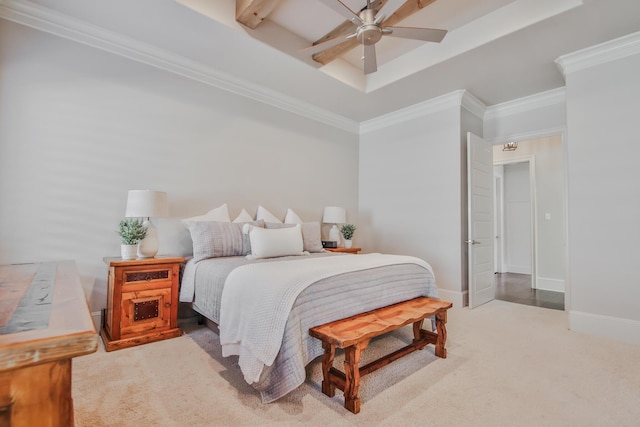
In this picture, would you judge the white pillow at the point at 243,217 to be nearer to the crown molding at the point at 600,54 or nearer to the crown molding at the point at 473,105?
the crown molding at the point at 473,105

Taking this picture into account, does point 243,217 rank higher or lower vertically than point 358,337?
higher

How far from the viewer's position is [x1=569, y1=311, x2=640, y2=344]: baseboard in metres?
2.77

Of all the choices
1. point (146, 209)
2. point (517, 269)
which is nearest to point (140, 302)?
point (146, 209)

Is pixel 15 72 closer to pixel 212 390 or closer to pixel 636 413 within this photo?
pixel 212 390

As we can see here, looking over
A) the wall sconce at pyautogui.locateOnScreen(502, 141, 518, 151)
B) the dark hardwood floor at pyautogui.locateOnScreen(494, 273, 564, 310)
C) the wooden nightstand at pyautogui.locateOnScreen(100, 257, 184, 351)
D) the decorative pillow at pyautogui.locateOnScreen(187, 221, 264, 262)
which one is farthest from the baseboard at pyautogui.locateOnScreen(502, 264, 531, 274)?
the wooden nightstand at pyautogui.locateOnScreen(100, 257, 184, 351)

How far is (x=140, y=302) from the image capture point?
8.35ft

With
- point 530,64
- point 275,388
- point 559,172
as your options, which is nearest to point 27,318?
point 275,388

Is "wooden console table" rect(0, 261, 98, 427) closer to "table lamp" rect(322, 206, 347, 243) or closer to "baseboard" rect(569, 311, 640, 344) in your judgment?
"table lamp" rect(322, 206, 347, 243)

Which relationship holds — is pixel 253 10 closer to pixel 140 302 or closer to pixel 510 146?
pixel 140 302

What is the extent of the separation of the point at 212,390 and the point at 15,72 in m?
2.94

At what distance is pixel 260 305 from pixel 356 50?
3.09 meters

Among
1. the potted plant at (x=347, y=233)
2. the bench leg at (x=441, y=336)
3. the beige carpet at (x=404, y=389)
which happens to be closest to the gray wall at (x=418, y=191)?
the potted plant at (x=347, y=233)

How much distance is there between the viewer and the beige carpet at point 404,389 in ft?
5.30

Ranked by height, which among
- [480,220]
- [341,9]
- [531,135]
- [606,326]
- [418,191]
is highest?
[341,9]
